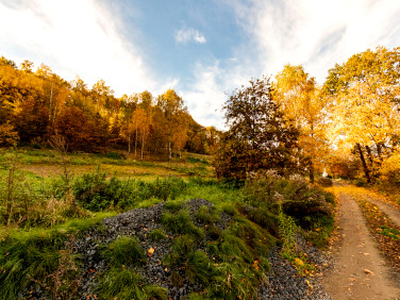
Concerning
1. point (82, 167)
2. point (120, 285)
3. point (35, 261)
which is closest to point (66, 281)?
point (35, 261)

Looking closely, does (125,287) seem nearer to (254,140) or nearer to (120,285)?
(120,285)

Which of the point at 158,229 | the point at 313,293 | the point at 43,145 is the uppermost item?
the point at 43,145

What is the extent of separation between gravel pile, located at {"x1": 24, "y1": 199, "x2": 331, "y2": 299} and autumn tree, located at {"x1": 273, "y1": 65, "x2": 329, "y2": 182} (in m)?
10.2

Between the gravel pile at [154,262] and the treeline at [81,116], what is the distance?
8.30 m

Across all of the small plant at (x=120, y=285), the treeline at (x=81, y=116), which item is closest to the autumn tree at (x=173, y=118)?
the treeline at (x=81, y=116)

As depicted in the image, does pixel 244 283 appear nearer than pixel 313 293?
Yes

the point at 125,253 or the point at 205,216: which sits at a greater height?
the point at 205,216

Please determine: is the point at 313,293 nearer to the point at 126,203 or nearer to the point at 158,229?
the point at 158,229

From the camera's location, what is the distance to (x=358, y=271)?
14.8ft

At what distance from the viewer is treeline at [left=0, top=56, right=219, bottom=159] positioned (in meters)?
20.6

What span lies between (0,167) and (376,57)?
27.9m

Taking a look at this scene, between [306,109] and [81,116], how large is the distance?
26340mm


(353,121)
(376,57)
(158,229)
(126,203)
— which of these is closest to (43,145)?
(126,203)

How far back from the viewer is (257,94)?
1077 cm
